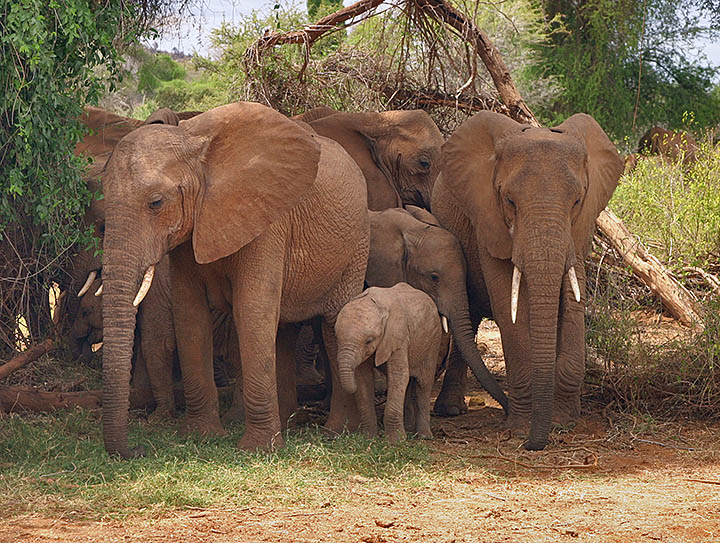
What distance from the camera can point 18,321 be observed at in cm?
787

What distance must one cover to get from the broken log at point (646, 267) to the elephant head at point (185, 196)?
4.02 meters

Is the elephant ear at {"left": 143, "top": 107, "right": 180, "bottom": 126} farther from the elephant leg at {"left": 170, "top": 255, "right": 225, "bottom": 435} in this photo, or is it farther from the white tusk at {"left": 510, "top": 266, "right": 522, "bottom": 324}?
the white tusk at {"left": 510, "top": 266, "right": 522, "bottom": 324}

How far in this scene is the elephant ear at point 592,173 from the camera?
7.03 m

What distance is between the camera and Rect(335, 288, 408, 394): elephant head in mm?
6312

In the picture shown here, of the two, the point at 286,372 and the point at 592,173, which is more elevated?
the point at 592,173

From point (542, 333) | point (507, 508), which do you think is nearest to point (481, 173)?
point (542, 333)

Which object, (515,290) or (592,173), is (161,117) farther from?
(592,173)

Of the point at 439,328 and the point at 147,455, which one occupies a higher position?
the point at 439,328

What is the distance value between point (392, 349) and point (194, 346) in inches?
53.5

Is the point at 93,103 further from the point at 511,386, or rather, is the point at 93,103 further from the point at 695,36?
the point at 695,36

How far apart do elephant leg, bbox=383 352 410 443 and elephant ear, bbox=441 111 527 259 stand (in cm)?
113

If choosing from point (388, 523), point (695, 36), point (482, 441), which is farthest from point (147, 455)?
point (695, 36)

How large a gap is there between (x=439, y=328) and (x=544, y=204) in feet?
3.90

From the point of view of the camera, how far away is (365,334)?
20.9 feet
